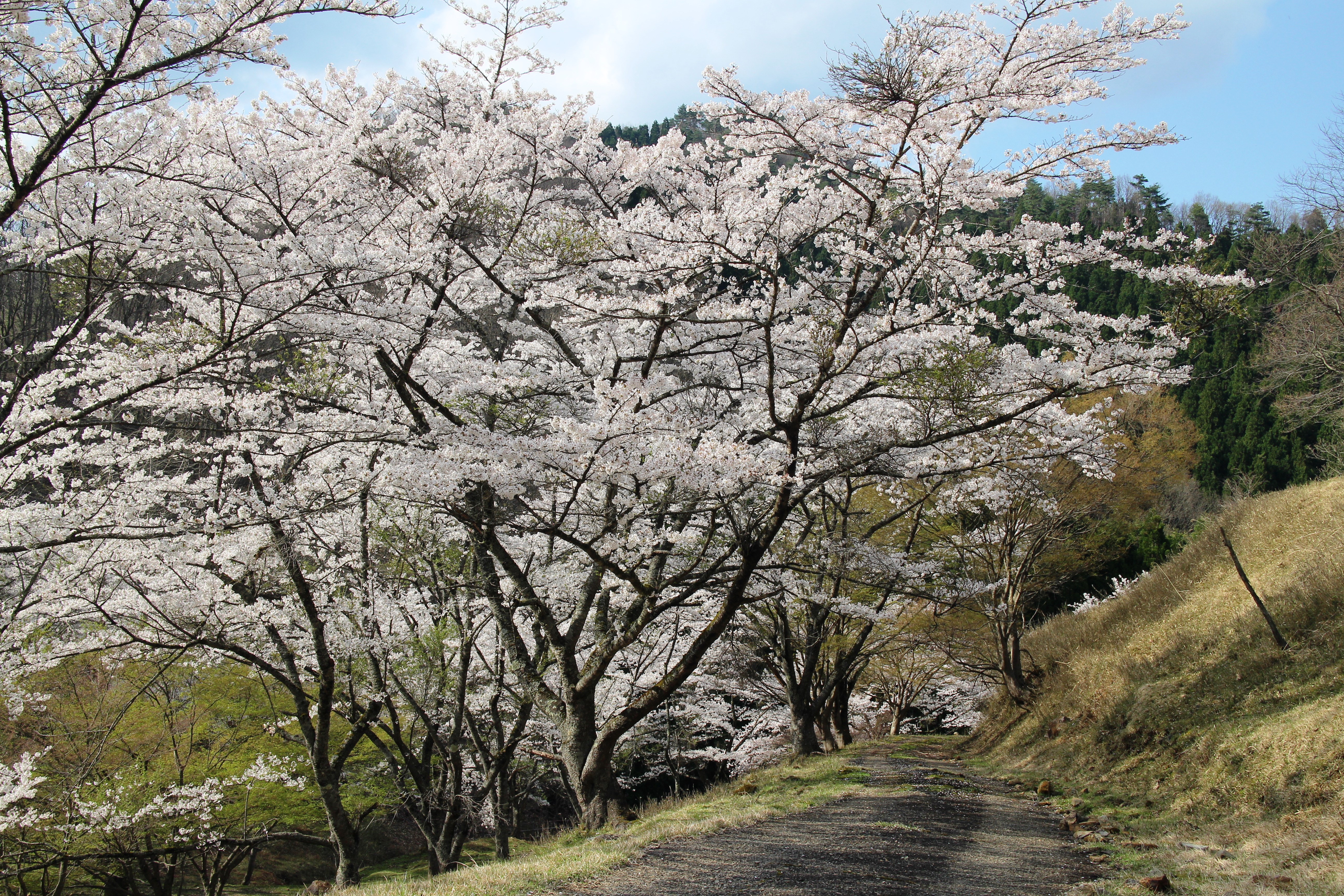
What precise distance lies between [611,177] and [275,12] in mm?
4652

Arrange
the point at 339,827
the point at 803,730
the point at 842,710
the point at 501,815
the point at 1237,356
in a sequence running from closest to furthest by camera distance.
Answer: the point at 339,827
the point at 501,815
the point at 803,730
the point at 842,710
the point at 1237,356

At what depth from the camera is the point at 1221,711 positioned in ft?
26.9

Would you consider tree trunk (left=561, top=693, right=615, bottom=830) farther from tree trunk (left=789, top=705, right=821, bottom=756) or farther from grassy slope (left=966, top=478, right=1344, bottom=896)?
tree trunk (left=789, top=705, right=821, bottom=756)

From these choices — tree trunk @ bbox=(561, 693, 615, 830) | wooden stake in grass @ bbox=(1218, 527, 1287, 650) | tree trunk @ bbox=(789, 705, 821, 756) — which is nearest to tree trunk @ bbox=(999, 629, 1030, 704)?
tree trunk @ bbox=(789, 705, 821, 756)

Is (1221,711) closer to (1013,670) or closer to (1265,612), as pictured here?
Result: (1265,612)

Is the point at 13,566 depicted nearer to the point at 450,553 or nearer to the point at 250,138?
the point at 450,553

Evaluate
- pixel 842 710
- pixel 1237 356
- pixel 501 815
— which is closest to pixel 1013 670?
pixel 842 710

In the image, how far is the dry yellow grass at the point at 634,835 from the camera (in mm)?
5102

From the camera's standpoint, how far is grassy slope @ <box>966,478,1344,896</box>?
5500 millimetres

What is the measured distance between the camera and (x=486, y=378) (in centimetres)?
737

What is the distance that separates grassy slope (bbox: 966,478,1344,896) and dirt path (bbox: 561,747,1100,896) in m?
0.70

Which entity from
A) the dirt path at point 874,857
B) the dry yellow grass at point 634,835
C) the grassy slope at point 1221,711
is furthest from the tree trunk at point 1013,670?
the dirt path at point 874,857

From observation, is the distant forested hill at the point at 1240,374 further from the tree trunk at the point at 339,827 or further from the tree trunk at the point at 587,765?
the tree trunk at the point at 339,827

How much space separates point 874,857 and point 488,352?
640 cm
